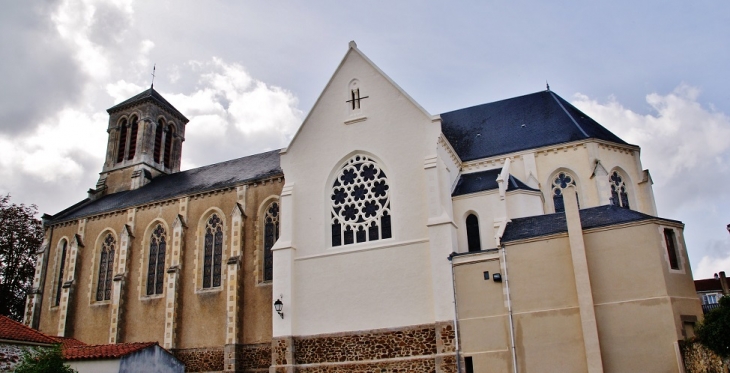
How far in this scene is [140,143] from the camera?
123 feet

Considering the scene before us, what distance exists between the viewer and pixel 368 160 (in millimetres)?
22109

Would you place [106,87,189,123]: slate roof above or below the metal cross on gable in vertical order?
above

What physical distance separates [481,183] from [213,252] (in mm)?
13316

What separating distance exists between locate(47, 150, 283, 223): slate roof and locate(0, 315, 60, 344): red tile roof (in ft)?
37.7

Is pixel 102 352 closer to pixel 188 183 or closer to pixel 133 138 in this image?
pixel 188 183

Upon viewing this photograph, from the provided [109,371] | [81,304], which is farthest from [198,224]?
[109,371]

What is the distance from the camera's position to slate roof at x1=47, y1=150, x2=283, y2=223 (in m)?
28.8

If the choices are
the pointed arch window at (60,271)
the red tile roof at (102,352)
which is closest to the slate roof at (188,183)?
the pointed arch window at (60,271)

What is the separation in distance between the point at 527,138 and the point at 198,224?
52.6 ft

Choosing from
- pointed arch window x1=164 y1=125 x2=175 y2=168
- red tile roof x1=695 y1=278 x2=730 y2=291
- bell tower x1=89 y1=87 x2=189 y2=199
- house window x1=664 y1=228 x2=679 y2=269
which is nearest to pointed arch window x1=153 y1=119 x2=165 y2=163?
bell tower x1=89 y1=87 x2=189 y2=199

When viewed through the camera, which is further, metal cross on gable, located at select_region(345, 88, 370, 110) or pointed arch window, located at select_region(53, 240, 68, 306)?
pointed arch window, located at select_region(53, 240, 68, 306)

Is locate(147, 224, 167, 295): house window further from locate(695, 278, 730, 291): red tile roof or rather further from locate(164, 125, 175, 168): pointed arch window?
locate(695, 278, 730, 291): red tile roof

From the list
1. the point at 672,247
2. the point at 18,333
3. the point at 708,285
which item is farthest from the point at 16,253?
the point at 708,285

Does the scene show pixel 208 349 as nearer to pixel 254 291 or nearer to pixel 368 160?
pixel 254 291
